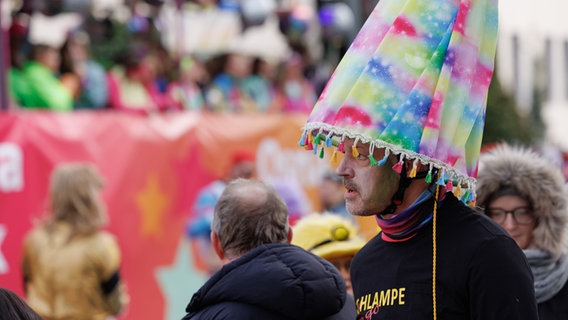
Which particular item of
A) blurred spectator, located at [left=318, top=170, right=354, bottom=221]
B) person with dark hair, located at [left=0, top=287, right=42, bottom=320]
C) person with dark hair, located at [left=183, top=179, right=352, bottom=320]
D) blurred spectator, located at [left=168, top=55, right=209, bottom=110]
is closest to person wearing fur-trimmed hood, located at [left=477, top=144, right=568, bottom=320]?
person with dark hair, located at [left=183, top=179, right=352, bottom=320]

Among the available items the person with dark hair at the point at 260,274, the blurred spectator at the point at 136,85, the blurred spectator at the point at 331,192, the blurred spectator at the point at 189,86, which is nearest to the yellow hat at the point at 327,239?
the person with dark hair at the point at 260,274

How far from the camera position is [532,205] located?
3.93 metres

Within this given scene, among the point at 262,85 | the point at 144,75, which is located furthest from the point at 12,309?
the point at 262,85

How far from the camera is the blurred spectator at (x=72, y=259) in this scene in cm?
657

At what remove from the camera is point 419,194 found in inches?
109

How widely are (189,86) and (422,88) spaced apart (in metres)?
8.12

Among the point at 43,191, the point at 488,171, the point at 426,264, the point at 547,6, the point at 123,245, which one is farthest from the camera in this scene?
the point at 547,6

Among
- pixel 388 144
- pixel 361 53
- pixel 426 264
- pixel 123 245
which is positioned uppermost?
pixel 361 53

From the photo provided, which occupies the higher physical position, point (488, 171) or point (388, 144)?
point (388, 144)

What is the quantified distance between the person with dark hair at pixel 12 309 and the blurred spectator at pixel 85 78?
6650 mm

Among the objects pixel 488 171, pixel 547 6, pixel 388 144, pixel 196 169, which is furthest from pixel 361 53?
pixel 547 6

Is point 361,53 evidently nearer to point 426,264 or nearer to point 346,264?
point 426,264

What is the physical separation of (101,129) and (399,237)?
569 centimetres

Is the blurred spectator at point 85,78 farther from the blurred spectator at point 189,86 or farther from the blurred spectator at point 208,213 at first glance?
the blurred spectator at point 208,213
